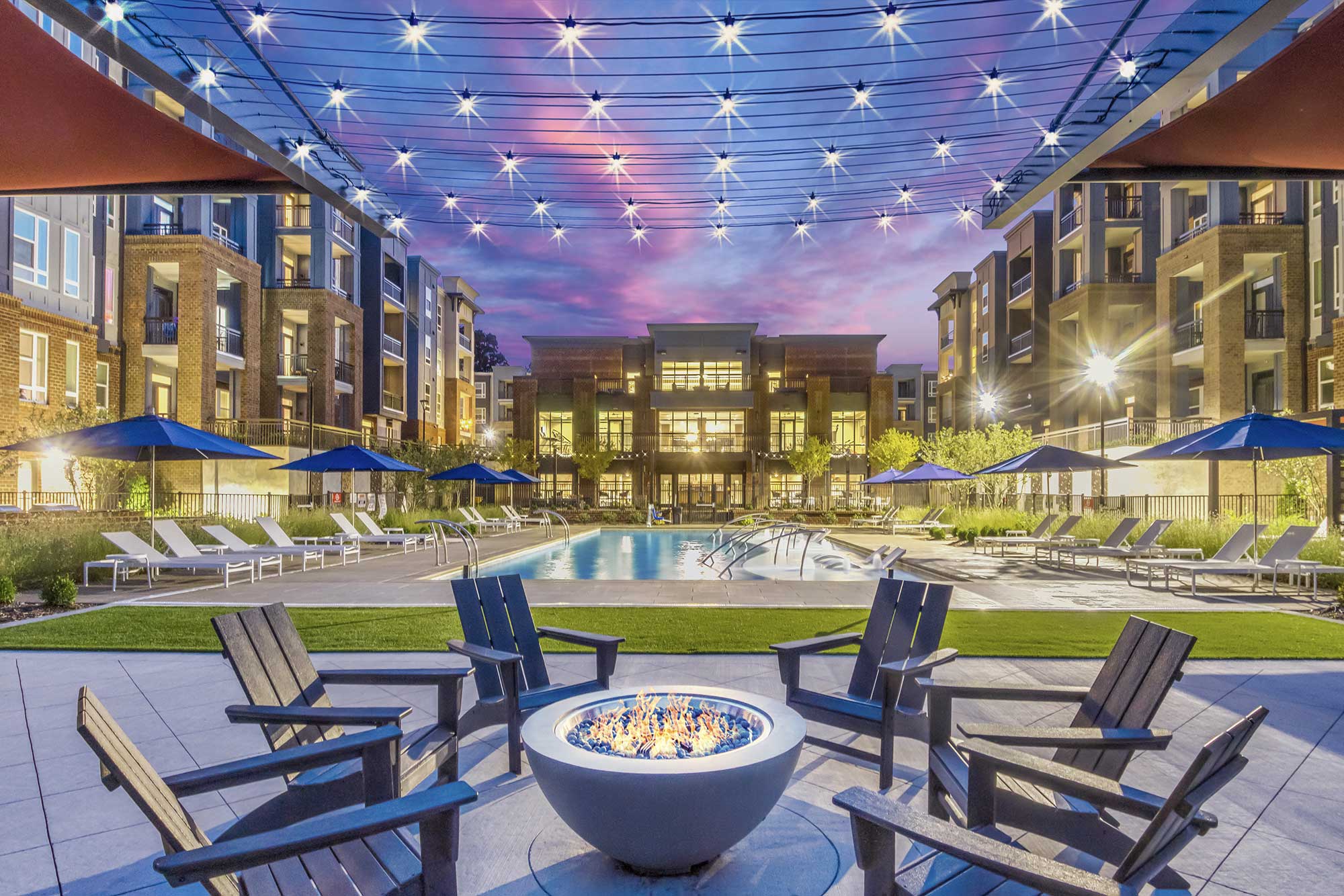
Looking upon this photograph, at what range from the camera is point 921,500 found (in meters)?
35.2

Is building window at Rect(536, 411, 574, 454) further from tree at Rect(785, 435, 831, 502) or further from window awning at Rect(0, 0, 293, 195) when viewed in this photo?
window awning at Rect(0, 0, 293, 195)

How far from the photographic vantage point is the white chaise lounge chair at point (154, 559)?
1117cm

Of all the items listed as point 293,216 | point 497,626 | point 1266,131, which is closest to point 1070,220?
point 293,216

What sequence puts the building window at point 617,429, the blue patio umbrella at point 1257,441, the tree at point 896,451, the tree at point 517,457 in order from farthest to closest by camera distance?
the building window at point 617,429
the tree at point 517,457
the tree at point 896,451
the blue patio umbrella at point 1257,441

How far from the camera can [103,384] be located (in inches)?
885

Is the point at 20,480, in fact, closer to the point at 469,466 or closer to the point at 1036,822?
the point at 469,466

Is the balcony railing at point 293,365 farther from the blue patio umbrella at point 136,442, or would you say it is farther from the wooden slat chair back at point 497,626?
the wooden slat chair back at point 497,626

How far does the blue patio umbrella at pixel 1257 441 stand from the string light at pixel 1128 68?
29.4 feet

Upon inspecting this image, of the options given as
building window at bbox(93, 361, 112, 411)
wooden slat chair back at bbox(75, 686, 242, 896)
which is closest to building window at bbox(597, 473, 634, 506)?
building window at bbox(93, 361, 112, 411)

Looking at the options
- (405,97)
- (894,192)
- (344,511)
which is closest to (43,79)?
(405,97)

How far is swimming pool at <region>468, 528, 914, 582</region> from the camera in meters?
14.2

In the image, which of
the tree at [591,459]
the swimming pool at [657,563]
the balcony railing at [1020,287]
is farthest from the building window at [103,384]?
the balcony railing at [1020,287]

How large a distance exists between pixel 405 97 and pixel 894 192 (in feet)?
20.9

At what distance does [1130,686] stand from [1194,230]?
28996 mm
